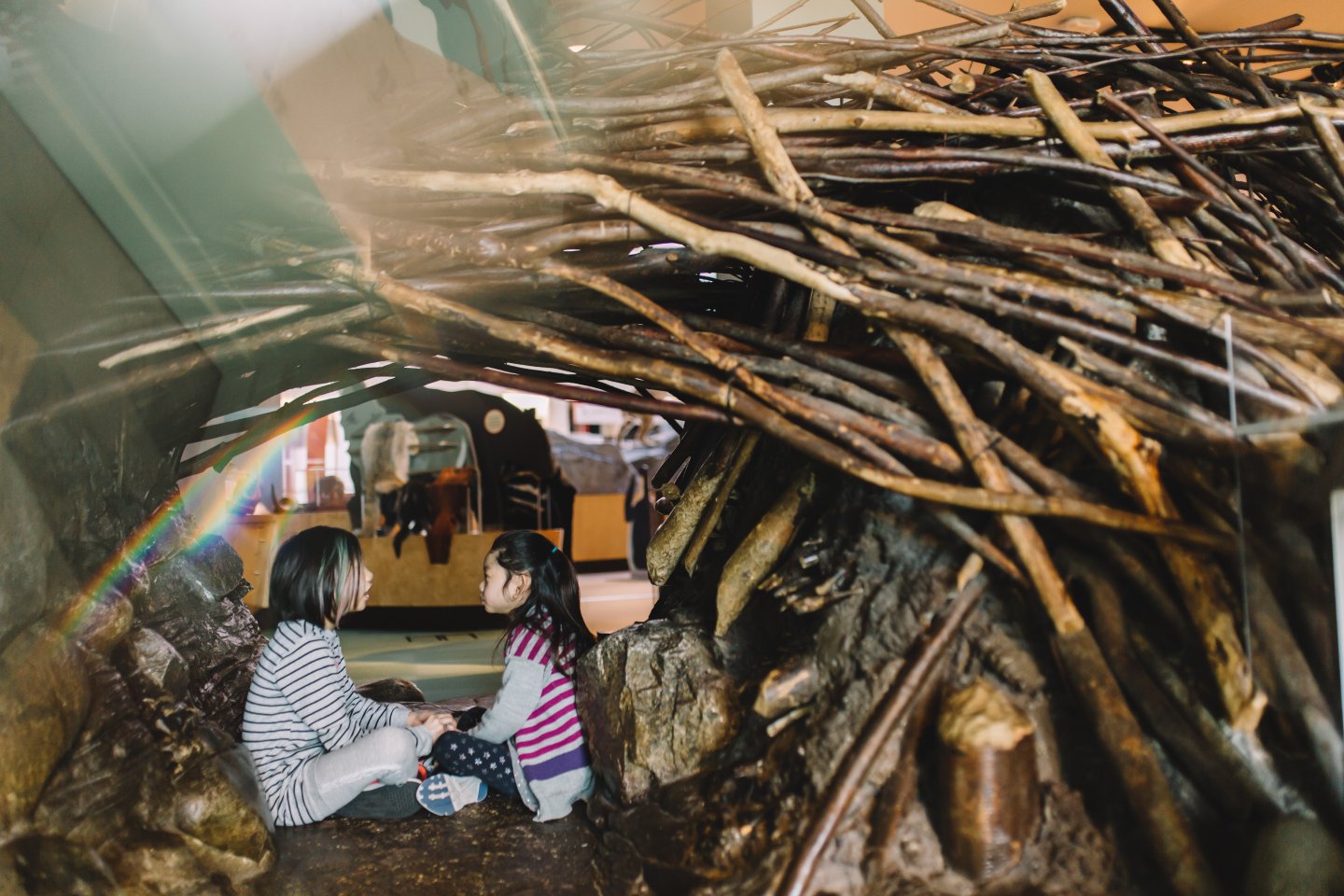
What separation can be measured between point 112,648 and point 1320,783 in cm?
226

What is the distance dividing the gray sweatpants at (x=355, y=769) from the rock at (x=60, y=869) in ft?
1.59

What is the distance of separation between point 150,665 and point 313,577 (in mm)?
405

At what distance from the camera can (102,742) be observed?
67.6 inches

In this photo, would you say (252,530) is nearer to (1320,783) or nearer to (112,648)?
(112,648)

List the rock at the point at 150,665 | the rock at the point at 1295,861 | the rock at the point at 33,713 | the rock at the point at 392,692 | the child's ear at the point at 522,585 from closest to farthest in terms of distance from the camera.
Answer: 1. the rock at the point at 1295,861
2. the rock at the point at 33,713
3. the rock at the point at 150,665
4. the child's ear at the point at 522,585
5. the rock at the point at 392,692

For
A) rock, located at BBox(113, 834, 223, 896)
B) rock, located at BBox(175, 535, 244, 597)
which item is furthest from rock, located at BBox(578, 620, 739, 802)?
rock, located at BBox(175, 535, 244, 597)

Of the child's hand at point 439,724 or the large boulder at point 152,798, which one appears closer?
the large boulder at point 152,798

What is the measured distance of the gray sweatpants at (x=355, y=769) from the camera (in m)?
2.04

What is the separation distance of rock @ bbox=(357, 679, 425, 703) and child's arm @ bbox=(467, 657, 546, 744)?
0.84 m

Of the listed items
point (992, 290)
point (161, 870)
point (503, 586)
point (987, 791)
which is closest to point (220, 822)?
point (161, 870)

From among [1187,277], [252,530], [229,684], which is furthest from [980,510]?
[252,530]

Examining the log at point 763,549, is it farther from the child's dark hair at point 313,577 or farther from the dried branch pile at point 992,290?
the child's dark hair at point 313,577

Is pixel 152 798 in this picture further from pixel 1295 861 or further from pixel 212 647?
pixel 1295 861

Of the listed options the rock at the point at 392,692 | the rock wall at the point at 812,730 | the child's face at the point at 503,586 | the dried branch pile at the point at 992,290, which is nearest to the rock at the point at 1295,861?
the dried branch pile at the point at 992,290
